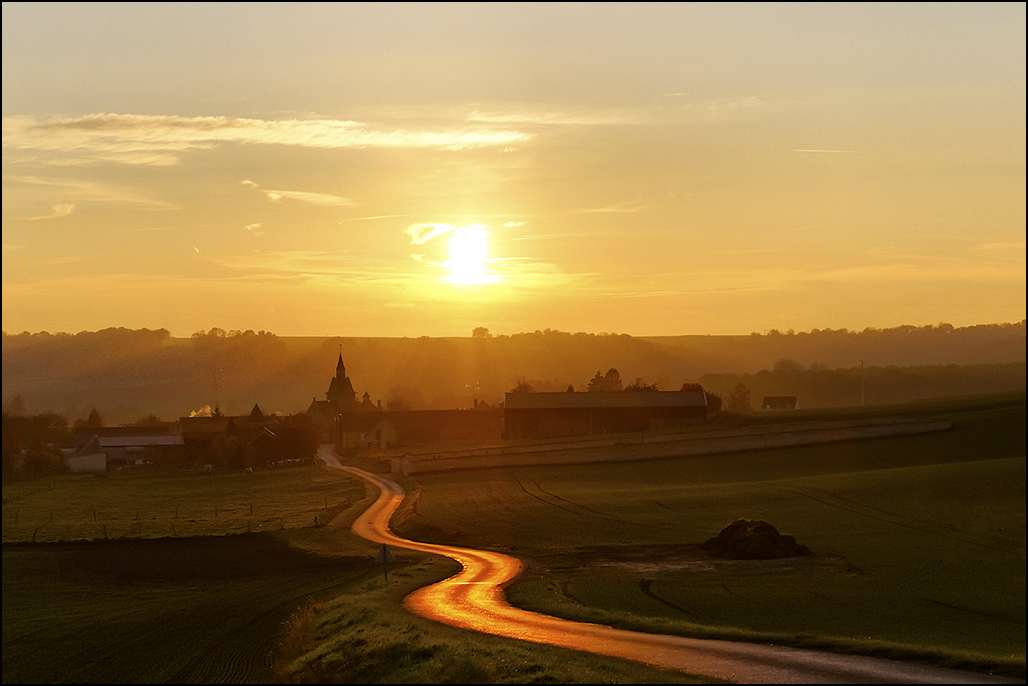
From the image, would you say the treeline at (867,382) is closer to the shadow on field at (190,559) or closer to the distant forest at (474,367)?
the distant forest at (474,367)

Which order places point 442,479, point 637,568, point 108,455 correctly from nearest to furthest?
point 637,568 < point 108,455 < point 442,479

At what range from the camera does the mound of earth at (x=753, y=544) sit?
4328 centimetres

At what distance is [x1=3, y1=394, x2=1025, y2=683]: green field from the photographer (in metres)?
28.1

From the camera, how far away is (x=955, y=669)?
2227 cm

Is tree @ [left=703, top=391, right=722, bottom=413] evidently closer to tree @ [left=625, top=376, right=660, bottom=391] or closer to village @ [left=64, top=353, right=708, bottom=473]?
village @ [left=64, top=353, right=708, bottom=473]

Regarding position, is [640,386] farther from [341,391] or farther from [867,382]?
[867,382]

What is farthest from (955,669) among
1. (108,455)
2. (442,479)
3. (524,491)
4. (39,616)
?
(108,455)

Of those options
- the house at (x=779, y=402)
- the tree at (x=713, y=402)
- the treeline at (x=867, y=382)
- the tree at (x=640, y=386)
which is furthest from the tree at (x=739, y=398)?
the tree at (x=640, y=386)

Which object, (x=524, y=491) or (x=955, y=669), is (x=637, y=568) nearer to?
(x=955, y=669)

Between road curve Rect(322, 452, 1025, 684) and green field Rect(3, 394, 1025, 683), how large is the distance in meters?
0.98

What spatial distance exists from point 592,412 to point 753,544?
61812 mm

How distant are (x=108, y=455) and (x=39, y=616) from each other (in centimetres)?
3970

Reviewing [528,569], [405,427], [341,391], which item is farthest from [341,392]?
[528,569]

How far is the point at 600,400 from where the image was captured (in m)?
106
